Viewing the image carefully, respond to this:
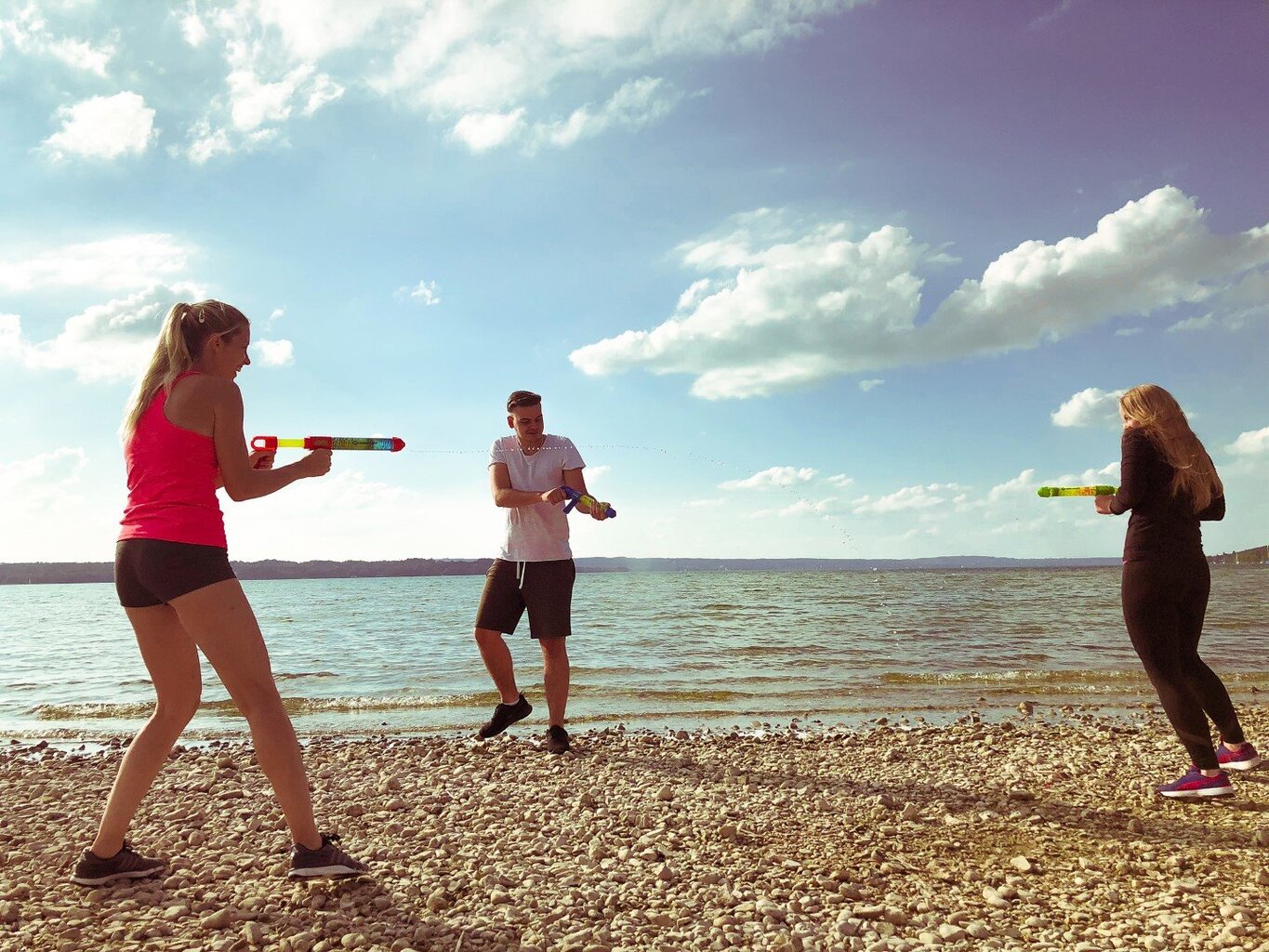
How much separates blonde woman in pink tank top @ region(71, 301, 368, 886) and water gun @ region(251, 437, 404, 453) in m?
0.35

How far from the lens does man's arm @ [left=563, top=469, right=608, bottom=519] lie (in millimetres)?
5882

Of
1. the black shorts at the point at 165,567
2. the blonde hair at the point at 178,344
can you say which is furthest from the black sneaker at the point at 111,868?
the blonde hair at the point at 178,344

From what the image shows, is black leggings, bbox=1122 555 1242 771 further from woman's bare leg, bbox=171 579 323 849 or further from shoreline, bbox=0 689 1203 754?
woman's bare leg, bbox=171 579 323 849

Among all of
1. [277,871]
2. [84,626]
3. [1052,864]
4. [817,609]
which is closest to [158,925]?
[277,871]

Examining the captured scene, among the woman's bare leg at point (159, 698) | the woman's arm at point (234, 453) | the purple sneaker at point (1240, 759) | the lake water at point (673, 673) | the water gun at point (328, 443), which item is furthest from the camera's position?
the lake water at point (673, 673)

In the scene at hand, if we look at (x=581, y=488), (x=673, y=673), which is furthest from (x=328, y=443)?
(x=673, y=673)

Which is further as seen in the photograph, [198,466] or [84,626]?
[84,626]

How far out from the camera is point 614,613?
1117 inches

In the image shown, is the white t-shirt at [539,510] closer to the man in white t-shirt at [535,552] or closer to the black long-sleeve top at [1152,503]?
the man in white t-shirt at [535,552]

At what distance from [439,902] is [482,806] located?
1.42 m

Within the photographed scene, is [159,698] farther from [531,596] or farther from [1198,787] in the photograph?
[1198,787]

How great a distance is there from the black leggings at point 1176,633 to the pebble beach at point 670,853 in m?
0.47

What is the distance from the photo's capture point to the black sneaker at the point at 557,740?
6.28 meters

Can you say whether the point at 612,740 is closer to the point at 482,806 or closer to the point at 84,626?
the point at 482,806
